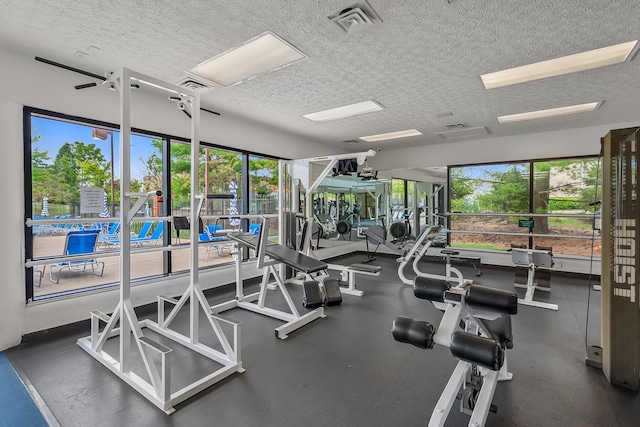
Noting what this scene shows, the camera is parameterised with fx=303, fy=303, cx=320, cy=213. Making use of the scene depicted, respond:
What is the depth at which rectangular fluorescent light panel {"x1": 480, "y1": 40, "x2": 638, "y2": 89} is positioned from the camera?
2.63 meters

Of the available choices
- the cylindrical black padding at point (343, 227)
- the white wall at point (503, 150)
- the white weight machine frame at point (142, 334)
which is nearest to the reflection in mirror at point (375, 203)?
the cylindrical black padding at point (343, 227)

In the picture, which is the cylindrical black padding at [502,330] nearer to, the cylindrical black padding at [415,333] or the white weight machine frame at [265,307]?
the cylindrical black padding at [415,333]

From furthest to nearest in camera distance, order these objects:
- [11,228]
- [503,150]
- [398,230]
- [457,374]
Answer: [398,230] → [503,150] → [11,228] → [457,374]

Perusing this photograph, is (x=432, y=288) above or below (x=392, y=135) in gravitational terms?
below

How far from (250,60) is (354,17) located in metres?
1.15

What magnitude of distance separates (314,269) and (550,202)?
16.8 ft

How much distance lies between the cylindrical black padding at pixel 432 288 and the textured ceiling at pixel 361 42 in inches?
69.1

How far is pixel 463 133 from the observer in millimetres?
5566

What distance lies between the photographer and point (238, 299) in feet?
12.0

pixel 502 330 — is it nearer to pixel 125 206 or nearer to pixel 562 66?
pixel 125 206

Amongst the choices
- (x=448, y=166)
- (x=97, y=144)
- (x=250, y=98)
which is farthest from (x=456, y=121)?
(x=97, y=144)

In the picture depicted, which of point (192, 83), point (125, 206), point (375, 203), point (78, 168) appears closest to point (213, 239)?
point (78, 168)

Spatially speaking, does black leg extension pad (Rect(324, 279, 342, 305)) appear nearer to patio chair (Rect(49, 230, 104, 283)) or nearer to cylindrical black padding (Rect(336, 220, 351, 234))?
patio chair (Rect(49, 230, 104, 283))

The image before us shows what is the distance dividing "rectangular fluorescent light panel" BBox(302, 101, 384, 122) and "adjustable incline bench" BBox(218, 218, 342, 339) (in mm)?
2110
